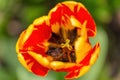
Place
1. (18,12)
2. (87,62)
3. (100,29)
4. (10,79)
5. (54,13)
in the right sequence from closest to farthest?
(87,62)
(54,13)
(10,79)
(100,29)
(18,12)

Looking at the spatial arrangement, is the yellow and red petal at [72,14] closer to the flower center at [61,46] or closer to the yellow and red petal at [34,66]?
the flower center at [61,46]

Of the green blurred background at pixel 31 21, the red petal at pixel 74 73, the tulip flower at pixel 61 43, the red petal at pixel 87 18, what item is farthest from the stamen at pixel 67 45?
the green blurred background at pixel 31 21

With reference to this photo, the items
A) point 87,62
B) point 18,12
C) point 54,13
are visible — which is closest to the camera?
point 87,62

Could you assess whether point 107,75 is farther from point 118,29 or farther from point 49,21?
point 49,21

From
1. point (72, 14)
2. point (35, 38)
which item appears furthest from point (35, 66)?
point (72, 14)

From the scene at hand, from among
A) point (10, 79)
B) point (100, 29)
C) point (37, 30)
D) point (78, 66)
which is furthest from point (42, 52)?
point (100, 29)

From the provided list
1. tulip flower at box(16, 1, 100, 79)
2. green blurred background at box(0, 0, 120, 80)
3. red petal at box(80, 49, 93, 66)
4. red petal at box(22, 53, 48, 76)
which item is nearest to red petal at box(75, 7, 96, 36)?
tulip flower at box(16, 1, 100, 79)

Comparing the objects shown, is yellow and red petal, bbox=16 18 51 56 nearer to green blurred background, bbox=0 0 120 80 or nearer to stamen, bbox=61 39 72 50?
stamen, bbox=61 39 72 50
